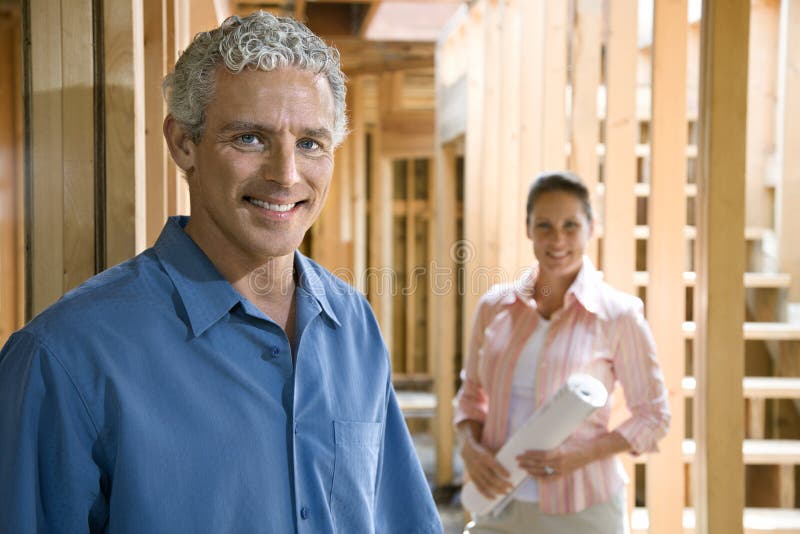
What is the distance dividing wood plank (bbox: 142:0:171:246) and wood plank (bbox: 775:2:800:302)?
3104 mm

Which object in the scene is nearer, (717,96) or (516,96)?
(717,96)

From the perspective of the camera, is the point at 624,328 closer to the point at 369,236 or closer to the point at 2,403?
the point at 2,403

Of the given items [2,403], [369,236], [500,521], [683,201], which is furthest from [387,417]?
[369,236]

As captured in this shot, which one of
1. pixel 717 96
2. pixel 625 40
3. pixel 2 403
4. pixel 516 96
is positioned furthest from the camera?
pixel 516 96

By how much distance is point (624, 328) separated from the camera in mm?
2270

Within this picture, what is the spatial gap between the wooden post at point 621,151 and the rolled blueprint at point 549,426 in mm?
853

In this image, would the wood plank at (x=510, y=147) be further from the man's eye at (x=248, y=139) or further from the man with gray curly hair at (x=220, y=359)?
the man's eye at (x=248, y=139)

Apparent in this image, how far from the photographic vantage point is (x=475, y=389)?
2.54 meters

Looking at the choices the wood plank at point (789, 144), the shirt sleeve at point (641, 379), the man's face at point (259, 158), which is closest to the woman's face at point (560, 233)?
the shirt sleeve at point (641, 379)

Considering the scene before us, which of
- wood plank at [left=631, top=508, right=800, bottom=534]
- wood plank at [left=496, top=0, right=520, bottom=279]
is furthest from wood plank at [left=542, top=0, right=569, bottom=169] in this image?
wood plank at [left=631, top=508, right=800, bottom=534]

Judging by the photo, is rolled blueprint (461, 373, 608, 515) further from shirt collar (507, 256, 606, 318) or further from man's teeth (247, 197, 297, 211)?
man's teeth (247, 197, 297, 211)

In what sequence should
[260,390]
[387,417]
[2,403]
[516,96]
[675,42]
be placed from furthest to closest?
[516,96], [675,42], [387,417], [260,390], [2,403]

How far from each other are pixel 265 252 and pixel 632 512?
7.55 ft

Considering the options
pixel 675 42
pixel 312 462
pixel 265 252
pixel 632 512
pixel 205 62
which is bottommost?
pixel 632 512
